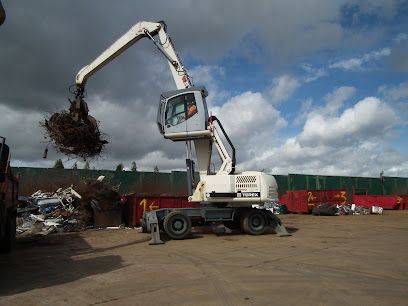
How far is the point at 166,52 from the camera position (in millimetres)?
16641

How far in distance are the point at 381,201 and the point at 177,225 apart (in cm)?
2552

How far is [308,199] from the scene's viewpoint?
3059 cm

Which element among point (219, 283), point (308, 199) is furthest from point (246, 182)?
point (308, 199)

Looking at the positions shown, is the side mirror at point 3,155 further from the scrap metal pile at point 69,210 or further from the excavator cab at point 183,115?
the scrap metal pile at point 69,210

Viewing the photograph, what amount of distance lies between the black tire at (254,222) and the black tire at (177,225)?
2157 mm

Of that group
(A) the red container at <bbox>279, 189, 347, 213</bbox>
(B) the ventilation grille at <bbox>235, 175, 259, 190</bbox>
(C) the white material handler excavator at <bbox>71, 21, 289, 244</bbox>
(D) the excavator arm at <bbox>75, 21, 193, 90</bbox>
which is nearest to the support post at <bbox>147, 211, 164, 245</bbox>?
(C) the white material handler excavator at <bbox>71, 21, 289, 244</bbox>

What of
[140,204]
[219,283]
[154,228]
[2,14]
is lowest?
[219,283]

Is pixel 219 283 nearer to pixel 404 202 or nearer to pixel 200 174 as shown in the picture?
pixel 200 174

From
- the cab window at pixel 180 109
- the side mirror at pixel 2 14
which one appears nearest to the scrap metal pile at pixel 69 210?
the cab window at pixel 180 109

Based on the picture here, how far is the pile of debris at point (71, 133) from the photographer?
13852 mm

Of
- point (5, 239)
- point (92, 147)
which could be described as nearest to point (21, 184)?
point (92, 147)

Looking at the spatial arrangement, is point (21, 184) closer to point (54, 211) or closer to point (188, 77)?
point (54, 211)

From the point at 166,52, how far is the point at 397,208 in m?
27.2

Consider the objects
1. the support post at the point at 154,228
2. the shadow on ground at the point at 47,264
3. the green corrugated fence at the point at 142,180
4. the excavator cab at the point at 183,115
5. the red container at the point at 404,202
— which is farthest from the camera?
the red container at the point at 404,202
